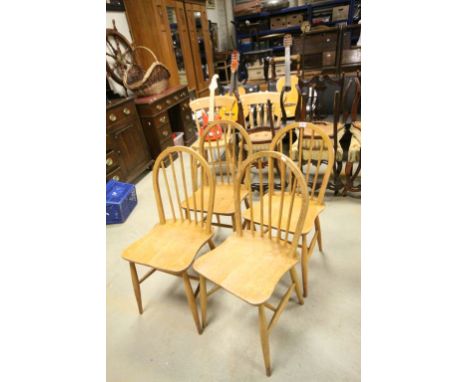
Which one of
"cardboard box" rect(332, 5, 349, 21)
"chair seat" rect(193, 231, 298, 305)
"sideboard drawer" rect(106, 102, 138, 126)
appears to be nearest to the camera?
"chair seat" rect(193, 231, 298, 305)

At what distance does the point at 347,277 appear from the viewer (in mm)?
1491

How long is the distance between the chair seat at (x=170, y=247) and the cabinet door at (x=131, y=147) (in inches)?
60.9

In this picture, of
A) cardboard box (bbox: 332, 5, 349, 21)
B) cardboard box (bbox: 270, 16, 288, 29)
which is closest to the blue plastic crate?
cardboard box (bbox: 332, 5, 349, 21)

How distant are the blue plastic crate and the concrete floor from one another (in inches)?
25.5

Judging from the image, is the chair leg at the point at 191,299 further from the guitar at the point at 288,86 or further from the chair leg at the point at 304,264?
the guitar at the point at 288,86

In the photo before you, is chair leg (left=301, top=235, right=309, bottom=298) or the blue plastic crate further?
the blue plastic crate

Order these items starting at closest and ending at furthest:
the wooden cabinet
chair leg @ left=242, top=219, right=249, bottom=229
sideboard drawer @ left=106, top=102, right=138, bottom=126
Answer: chair leg @ left=242, top=219, right=249, bottom=229
sideboard drawer @ left=106, top=102, right=138, bottom=126
the wooden cabinet

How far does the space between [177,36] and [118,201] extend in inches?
117

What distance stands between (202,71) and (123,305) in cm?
441

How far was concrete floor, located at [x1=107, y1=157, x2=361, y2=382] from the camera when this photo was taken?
1.12 meters

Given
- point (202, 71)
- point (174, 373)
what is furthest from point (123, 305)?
point (202, 71)

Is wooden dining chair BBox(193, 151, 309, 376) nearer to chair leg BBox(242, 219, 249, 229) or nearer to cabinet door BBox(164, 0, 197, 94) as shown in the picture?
chair leg BBox(242, 219, 249, 229)

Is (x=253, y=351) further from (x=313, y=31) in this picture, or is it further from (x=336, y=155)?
(x=313, y=31)

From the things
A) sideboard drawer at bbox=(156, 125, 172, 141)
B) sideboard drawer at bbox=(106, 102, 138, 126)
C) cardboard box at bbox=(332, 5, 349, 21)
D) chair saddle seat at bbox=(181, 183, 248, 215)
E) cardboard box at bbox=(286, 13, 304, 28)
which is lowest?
chair saddle seat at bbox=(181, 183, 248, 215)
